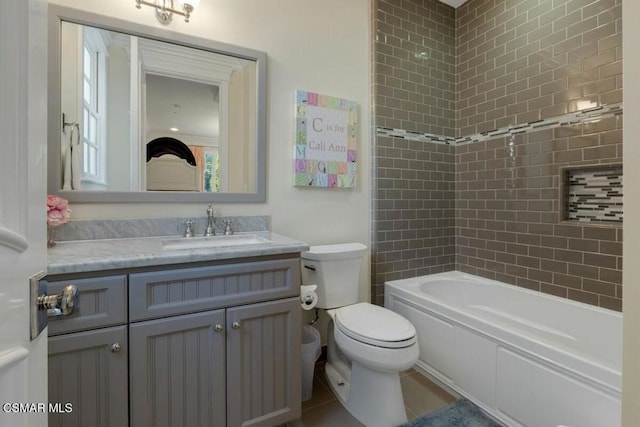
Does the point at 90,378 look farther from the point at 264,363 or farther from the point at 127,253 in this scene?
the point at 264,363

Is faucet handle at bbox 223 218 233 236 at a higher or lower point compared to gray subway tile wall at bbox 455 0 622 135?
lower

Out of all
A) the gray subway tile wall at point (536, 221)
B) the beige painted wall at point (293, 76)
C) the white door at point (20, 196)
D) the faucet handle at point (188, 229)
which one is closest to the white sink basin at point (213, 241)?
the faucet handle at point (188, 229)

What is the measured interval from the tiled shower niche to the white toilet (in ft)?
4.54

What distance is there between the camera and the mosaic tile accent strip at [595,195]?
1821mm

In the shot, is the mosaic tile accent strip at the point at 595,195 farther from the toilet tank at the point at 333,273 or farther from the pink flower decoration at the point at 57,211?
the pink flower decoration at the point at 57,211

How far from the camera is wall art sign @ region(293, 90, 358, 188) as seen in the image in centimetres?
205

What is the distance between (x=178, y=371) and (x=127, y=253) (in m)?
0.51

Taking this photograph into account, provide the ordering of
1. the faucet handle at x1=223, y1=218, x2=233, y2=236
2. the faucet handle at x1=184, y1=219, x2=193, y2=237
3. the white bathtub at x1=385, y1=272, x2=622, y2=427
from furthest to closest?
the faucet handle at x1=223, y1=218, x2=233, y2=236, the faucet handle at x1=184, y1=219, x2=193, y2=237, the white bathtub at x1=385, y1=272, x2=622, y2=427

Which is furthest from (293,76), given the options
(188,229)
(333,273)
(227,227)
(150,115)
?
(333,273)

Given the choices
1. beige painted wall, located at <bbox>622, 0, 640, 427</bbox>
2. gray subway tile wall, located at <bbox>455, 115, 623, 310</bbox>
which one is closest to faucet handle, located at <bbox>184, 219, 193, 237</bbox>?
beige painted wall, located at <bbox>622, 0, 640, 427</bbox>

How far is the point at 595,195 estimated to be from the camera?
1913 mm

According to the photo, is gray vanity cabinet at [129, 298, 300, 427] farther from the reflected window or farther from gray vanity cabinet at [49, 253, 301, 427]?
the reflected window

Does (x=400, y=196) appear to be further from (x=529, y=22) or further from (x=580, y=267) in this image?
(x=529, y=22)

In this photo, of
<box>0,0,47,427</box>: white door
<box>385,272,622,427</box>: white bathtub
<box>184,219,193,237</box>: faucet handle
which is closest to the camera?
<box>0,0,47,427</box>: white door
